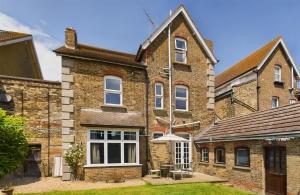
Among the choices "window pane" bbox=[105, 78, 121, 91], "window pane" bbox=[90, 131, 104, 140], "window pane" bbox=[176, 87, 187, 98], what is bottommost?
"window pane" bbox=[90, 131, 104, 140]

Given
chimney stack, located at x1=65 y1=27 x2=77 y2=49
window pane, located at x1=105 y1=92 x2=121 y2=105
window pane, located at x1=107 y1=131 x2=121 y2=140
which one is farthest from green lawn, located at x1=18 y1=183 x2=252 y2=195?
chimney stack, located at x1=65 y1=27 x2=77 y2=49

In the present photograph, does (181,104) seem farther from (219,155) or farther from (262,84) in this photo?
(262,84)

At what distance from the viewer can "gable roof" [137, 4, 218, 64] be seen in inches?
675

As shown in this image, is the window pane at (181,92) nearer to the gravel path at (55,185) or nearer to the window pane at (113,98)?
the window pane at (113,98)

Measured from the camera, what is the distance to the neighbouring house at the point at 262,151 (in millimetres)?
9664

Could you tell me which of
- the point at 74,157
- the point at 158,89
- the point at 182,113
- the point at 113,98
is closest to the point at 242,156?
the point at 182,113

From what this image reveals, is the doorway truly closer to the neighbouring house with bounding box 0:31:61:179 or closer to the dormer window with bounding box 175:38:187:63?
the dormer window with bounding box 175:38:187:63

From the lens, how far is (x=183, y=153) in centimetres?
1706

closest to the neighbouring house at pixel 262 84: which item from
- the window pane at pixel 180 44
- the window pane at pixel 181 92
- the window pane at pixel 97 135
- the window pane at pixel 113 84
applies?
the window pane at pixel 181 92

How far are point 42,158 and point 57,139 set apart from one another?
53.9 inches

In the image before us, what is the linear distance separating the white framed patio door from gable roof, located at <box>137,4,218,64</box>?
22.6ft

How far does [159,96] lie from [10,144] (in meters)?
9.88

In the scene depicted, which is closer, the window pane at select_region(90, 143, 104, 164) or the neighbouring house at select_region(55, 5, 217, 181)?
the window pane at select_region(90, 143, 104, 164)

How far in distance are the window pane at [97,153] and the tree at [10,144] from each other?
14.0 ft
